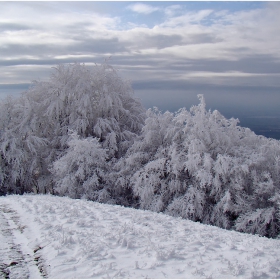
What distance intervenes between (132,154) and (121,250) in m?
13.9

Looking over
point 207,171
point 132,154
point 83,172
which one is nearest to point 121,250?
point 207,171

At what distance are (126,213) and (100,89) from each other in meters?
16.2

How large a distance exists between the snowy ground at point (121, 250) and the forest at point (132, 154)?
8.88 metres

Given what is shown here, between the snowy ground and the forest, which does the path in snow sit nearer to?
the snowy ground

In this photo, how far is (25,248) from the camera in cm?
652

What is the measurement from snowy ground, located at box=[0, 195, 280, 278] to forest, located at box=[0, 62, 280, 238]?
29.1 feet

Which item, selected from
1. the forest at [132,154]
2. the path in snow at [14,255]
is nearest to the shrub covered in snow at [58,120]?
the forest at [132,154]

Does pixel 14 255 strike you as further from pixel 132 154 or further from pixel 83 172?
pixel 132 154

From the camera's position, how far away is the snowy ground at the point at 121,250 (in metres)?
5.43

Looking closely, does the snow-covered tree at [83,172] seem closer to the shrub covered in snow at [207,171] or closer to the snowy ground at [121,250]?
the shrub covered in snow at [207,171]

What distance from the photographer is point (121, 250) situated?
638 cm

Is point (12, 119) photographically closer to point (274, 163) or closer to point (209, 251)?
point (274, 163)

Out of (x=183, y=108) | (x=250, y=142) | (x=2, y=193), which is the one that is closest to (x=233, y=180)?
(x=250, y=142)

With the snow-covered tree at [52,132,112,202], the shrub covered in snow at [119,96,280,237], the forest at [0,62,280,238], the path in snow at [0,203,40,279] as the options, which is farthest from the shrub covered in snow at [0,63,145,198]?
the path in snow at [0,203,40,279]
